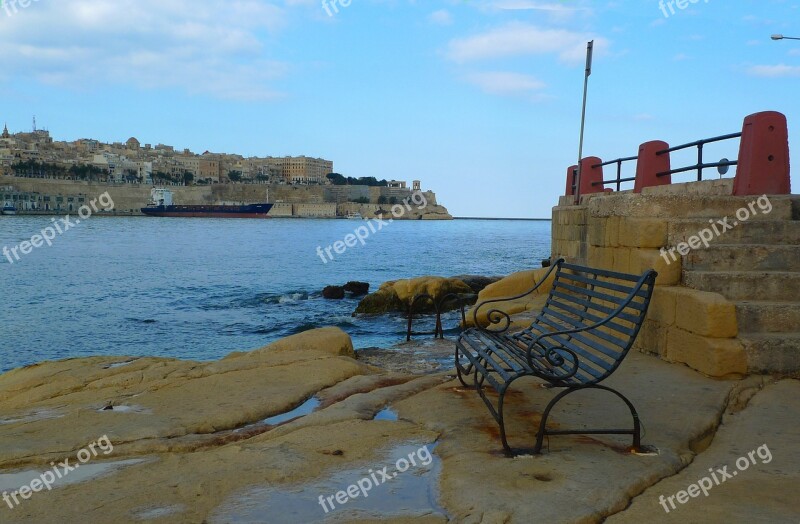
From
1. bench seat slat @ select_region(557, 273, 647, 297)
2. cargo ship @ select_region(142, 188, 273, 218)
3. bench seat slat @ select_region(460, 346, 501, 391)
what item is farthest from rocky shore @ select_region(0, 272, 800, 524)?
cargo ship @ select_region(142, 188, 273, 218)

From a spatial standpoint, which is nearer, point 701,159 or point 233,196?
point 701,159

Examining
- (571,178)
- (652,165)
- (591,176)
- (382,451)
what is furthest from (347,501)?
(571,178)

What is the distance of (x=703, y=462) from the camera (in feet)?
11.5

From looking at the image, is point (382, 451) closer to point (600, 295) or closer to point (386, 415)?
point (386, 415)

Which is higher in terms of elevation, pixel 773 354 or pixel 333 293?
pixel 773 354

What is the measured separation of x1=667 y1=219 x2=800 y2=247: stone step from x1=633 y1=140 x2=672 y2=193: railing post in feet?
12.2

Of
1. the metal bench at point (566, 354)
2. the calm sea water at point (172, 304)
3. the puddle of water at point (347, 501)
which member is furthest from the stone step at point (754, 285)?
the calm sea water at point (172, 304)

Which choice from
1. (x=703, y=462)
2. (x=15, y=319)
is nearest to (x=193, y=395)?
(x=703, y=462)

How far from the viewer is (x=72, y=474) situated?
11.9ft

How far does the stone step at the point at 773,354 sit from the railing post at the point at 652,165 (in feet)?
16.3

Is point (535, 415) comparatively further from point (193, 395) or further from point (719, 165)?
point (719, 165)

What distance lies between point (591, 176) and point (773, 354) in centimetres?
909

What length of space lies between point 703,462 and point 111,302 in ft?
73.6

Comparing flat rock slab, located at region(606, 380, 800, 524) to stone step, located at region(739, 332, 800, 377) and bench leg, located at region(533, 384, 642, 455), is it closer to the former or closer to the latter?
bench leg, located at region(533, 384, 642, 455)
